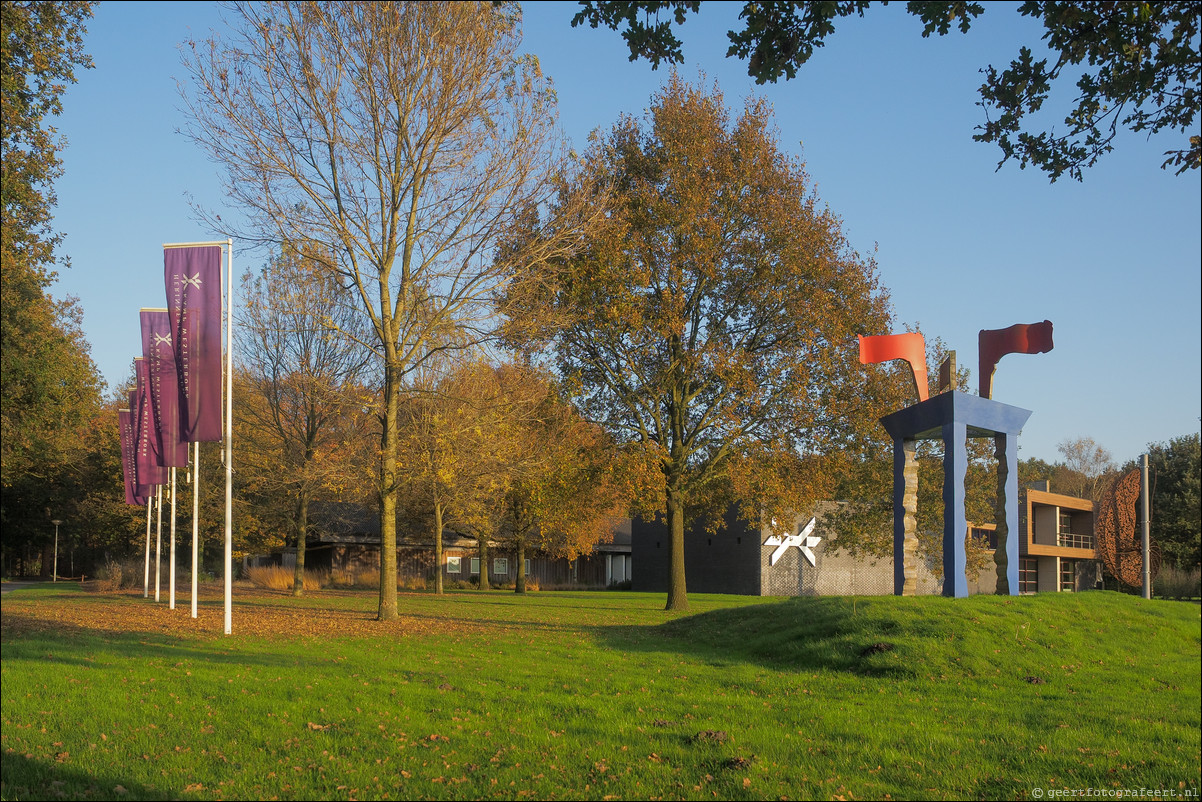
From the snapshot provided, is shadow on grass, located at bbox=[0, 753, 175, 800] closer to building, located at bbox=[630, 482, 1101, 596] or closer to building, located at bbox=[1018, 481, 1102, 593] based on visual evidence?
building, located at bbox=[630, 482, 1101, 596]

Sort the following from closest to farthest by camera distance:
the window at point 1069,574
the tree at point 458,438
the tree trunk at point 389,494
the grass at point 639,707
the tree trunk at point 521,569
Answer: the grass at point 639,707 → the tree trunk at point 389,494 → the tree at point 458,438 → the tree trunk at point 521,569 → the window at point 1069,574

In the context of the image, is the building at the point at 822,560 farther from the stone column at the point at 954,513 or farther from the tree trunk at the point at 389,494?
the tree trunk at the point at 389,494

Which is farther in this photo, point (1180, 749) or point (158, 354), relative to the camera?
point (158, 354)

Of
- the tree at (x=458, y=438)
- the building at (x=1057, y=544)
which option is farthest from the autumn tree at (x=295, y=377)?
the building at (x=1057, y=544)

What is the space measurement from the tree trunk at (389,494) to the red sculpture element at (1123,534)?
44.7 meters

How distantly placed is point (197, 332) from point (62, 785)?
510 inches

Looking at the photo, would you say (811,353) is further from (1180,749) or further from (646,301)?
(1180,749)

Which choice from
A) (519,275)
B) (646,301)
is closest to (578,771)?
(519,275)

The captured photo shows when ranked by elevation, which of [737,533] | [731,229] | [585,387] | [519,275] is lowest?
[737,533]

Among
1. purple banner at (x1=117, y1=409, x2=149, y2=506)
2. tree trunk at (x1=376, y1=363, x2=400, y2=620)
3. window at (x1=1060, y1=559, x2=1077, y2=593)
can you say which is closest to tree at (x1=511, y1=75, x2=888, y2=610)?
tree trunk at (x1=376, y1=363, x2=400, y2=620)

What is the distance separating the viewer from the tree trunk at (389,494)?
20.8 meters

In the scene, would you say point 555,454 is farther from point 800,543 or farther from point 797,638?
point 800,543

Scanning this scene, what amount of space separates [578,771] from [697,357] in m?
18.6

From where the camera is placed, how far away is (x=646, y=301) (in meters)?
25.7
